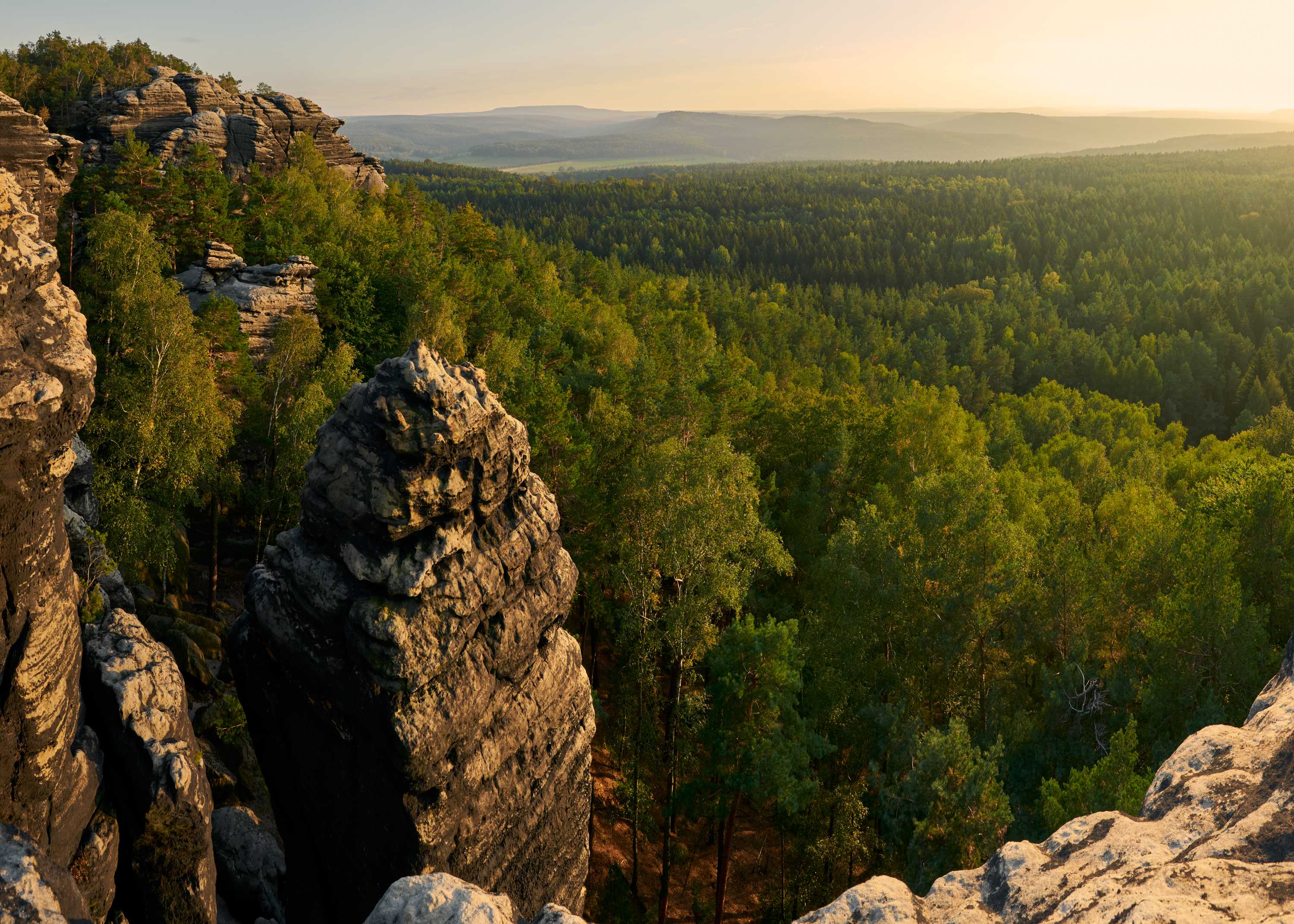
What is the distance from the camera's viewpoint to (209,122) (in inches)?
2645

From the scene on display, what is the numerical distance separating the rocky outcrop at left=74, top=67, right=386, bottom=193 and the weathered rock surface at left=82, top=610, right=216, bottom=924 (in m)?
57.2

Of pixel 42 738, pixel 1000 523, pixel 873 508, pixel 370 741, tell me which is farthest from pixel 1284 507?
pixel 42 738

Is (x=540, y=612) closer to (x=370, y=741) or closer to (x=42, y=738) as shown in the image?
(x=370, y=741)

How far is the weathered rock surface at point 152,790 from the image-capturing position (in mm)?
17625

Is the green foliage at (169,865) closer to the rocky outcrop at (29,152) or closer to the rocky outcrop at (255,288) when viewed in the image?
the rocky outcrop at (29,152)

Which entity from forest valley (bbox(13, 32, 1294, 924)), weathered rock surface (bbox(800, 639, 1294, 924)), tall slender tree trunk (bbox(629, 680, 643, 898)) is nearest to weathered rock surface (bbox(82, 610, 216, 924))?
Result: forest valley (bbox(13, 32, 1294, 924))

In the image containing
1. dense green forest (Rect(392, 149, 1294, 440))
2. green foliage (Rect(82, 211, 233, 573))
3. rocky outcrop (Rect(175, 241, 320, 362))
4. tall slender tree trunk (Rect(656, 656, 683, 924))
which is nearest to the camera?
tall slender tree trunk (Rect(656, 656, 683, 924))

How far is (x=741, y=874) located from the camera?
3366cm

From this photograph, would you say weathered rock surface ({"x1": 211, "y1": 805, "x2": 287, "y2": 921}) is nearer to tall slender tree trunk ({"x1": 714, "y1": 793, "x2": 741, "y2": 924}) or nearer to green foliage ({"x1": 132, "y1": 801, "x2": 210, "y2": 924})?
green foliage ({"x1": 132, "y1": 801, "x2": 210, "y2": 924})

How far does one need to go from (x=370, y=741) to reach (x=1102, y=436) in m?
70.7

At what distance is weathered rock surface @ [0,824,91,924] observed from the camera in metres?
11.1

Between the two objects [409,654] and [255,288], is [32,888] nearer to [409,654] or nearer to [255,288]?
[409,654]

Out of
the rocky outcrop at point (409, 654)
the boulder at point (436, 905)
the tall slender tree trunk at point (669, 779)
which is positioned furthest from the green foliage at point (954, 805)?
the boulder at point (436, 905)

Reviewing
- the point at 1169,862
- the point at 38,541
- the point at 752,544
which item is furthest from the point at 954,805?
the point at 38,541
